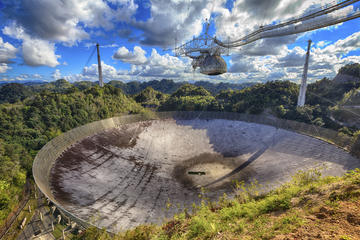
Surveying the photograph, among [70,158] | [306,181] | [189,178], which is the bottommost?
[189,178]

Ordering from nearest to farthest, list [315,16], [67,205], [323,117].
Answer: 1. [67,205]
2. [315,16]
3. [323,117]

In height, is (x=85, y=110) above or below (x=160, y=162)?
above

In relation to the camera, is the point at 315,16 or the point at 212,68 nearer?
the point at 315,16

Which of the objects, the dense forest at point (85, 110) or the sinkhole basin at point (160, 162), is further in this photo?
the dense forest at point (85, 110)

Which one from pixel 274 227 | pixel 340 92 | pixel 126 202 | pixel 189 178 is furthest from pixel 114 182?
pixel 340 92

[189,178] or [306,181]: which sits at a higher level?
[306,181]

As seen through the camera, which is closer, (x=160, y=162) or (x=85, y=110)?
(x=160, y=162)

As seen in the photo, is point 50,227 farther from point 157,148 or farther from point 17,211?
point 157,148

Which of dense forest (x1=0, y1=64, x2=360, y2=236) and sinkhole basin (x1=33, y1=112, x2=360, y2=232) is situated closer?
sinkhole basin (x1=33, y1=112, x2=360, y2=232)
